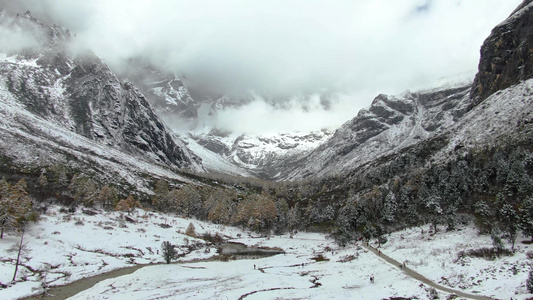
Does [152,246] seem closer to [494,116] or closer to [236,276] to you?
[236,276]

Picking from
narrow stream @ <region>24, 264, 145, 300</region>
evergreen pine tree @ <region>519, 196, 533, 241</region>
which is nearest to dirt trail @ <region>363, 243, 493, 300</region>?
evergreen pine tree @ <region>519, 196, 533, 241</region>

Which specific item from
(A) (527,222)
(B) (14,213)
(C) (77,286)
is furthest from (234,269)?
(A) (527,222)

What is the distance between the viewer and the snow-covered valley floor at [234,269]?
3556cm

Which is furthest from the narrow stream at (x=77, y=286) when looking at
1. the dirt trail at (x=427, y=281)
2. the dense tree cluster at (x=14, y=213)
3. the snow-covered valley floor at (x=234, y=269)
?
the dirt trail at (x=427, y=281)

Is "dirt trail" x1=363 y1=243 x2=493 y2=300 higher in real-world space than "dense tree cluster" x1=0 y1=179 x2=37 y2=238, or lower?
lower

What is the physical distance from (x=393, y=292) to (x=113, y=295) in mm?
33866

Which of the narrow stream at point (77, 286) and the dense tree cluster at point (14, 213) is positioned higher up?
the dense tree cluster at point (14, 213)

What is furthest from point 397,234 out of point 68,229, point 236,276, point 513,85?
point 513,85

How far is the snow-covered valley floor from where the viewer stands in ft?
117

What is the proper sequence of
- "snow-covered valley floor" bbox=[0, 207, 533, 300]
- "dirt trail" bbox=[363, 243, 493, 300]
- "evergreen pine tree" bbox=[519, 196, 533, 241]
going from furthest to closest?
1. "evergreen pine tree" bbox=[519, 196, 533, 241]
2. "snow-covered valley floor" bbox=[0, 207, 533, 300]
3. "dirt trail" bbox=[363, 243, 493, 300]

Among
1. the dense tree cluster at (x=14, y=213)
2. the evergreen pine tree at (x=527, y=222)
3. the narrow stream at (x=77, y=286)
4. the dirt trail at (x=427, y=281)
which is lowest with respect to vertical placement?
the dirt trail at (x=427, y=281)

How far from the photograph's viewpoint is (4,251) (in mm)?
52625

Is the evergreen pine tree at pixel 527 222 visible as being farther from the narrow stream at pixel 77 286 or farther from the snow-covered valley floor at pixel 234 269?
the narrow stream at pixel 77 286

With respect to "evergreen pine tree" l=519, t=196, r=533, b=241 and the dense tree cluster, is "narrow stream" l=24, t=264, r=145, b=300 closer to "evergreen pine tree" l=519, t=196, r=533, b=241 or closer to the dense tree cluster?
the dense tree cluster
